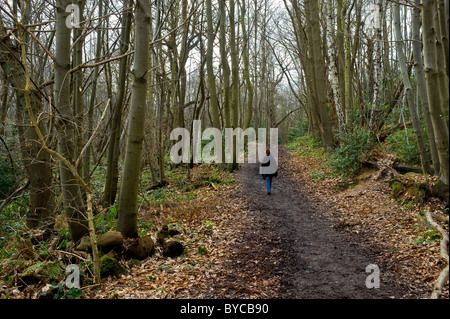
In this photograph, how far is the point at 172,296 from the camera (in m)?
4.84

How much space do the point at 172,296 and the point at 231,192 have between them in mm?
7027

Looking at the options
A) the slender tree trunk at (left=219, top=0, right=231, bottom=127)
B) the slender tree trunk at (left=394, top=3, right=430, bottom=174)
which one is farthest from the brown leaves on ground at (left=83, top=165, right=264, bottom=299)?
the slender tree trunk at (left=219, top=0, right=231, bottom=127)

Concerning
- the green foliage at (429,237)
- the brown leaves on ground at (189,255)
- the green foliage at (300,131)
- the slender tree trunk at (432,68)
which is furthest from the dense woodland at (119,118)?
the green foliage at (300,131)

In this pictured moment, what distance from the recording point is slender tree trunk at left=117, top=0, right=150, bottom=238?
6.12 metres

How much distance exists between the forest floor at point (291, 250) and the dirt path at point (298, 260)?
0.02 m

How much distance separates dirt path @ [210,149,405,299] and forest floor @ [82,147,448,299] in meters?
0.02

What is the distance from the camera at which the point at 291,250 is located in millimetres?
6512

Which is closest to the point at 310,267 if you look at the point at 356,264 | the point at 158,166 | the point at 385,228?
the point at 356,264

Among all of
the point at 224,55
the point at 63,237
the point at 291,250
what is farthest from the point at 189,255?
the point at 224,55

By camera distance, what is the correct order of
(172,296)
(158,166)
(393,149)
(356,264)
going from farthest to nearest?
(158,166) < (393,149) < (356,264) < (172,296)

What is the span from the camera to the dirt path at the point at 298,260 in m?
4.83

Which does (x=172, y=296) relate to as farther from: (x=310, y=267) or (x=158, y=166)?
(x=158, y=166)

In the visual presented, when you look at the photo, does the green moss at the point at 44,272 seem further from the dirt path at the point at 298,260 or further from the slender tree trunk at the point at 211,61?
the slender tree trunk at the point at 211,61
